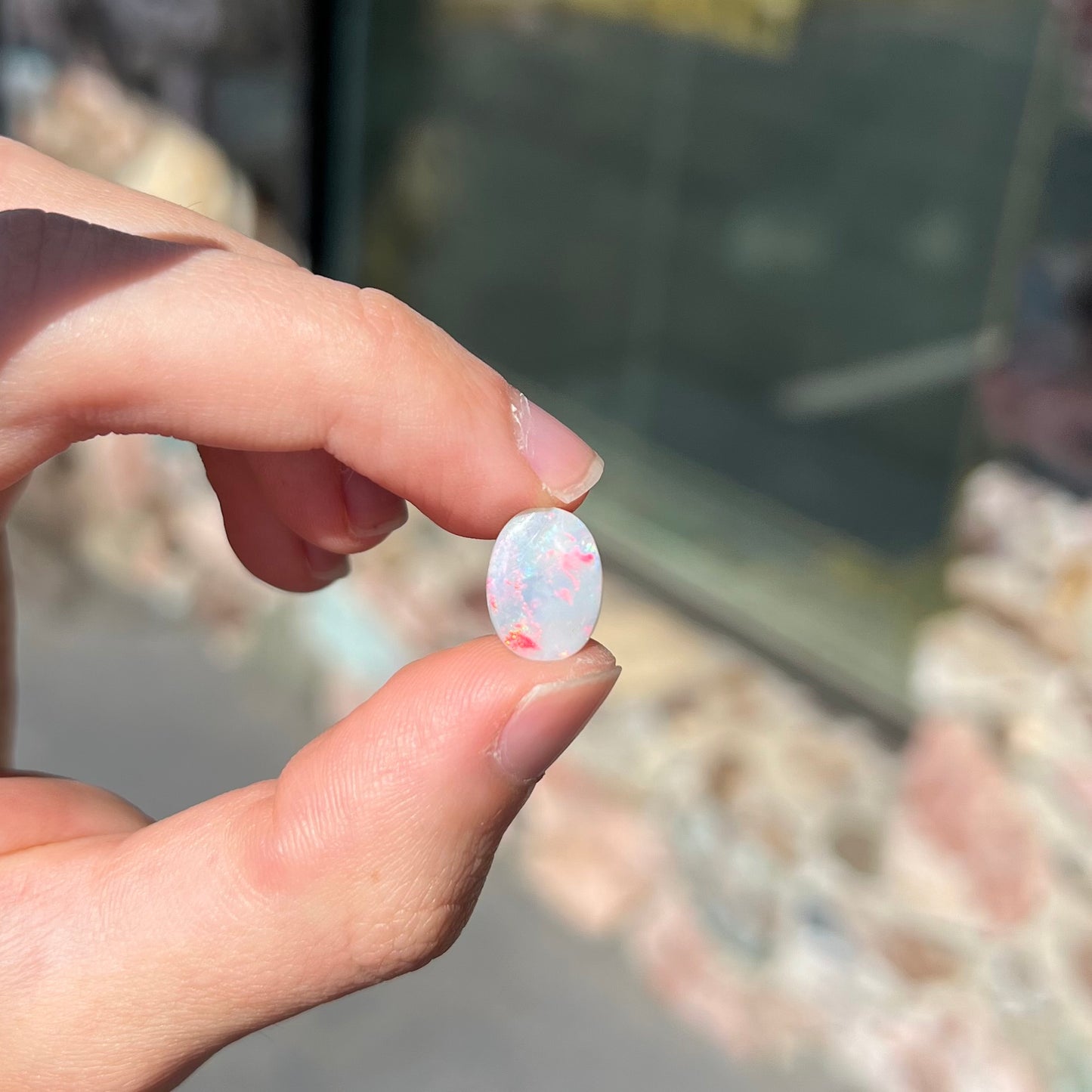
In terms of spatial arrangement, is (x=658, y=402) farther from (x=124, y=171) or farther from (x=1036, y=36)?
(x=124, y=171)

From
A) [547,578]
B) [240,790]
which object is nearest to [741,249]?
[547,578]

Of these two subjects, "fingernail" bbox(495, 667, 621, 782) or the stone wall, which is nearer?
"fingernail" bbox(495, 667, 621, 782)

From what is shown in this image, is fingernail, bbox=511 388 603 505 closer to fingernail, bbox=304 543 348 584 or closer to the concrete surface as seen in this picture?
fingernail, bbox=304 543 348 584

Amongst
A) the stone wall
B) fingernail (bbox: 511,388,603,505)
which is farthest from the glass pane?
fingernail (bbox: 511,388,603,505)

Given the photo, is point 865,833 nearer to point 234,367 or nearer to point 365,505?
point 365,505

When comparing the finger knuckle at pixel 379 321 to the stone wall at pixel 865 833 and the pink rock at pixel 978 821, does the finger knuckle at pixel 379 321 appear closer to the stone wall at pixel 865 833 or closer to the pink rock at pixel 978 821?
the stone wall at pixel 865 833

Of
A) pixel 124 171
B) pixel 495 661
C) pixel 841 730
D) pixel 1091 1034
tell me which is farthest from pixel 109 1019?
pixel 124 171

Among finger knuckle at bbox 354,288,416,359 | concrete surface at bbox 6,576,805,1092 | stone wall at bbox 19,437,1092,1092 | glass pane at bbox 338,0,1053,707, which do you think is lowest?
concrete surface at bbox 6,576,805,1092
